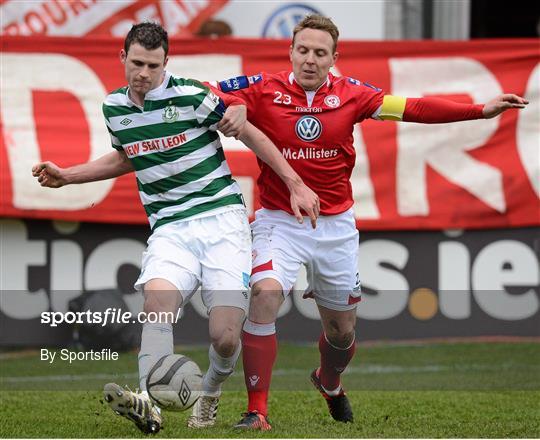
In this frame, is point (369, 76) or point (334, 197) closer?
point (334, 197)

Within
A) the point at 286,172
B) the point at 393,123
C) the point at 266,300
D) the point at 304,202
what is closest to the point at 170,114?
the point at 286,172

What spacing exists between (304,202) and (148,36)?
113 centimetres

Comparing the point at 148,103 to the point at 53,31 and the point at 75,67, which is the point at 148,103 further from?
the point at 53,31

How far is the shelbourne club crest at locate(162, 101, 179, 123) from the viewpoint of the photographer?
21.0ft

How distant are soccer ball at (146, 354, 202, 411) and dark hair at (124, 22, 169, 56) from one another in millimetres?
1511

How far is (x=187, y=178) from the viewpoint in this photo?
645 cm

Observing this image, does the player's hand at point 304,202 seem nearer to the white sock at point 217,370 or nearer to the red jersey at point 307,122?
the red jersey at point 307,122

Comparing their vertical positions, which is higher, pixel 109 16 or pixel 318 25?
pixel 318 25

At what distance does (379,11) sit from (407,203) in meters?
2.17

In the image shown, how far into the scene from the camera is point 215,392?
6781 millimetres

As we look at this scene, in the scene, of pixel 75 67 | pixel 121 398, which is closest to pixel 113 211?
pixel 75 67

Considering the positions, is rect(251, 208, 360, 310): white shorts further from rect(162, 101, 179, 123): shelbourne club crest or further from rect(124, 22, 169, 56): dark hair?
rect(124, 22, 169, 56): dark hair

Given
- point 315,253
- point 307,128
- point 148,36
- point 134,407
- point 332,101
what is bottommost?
point 134,407

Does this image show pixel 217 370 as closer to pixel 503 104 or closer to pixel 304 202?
pixel 304 202
